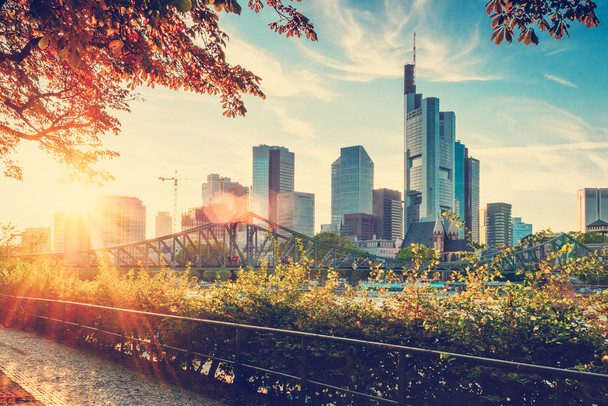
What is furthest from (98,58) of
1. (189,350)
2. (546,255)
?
(546,255)

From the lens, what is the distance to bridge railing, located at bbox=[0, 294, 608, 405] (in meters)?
4.81

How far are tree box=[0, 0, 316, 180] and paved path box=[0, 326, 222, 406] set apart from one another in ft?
16.1

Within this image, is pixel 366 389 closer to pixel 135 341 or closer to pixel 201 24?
pixel 135 341

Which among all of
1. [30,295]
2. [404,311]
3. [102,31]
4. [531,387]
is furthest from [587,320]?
[30,295]

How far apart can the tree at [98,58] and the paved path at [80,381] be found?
4918 millimetres

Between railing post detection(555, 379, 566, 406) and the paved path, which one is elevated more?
railing post detection(555, 379, 566, 406)

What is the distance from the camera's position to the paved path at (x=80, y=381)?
279 inches

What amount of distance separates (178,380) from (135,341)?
2.05 m

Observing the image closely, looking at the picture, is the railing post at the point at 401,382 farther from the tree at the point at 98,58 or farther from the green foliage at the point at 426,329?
the tree at the point at 98,58

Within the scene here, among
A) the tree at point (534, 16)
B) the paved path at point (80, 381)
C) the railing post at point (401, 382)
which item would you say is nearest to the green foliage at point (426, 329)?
the railing post at point (401, 382)

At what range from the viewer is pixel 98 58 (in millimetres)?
8844

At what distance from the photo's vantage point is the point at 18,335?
1329 cm

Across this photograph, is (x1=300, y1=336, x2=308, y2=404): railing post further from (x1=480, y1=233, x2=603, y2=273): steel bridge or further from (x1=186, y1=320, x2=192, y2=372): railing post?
(x1=480, y1=233, x2=603, y2=273): steel bridge

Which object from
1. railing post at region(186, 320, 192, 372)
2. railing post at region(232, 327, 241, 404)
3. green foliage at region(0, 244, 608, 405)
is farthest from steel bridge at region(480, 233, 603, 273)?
railing post at region(186, 320, 192, 372)
